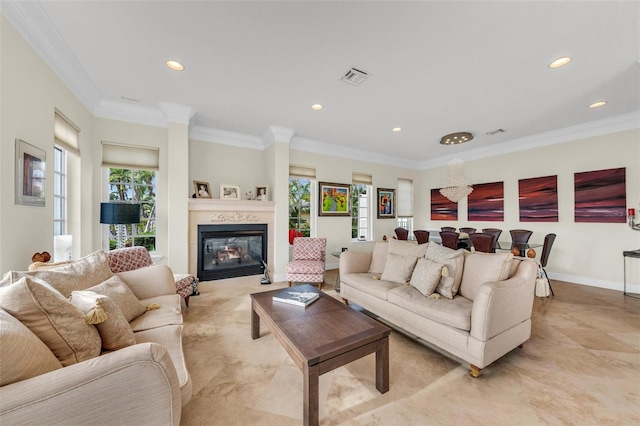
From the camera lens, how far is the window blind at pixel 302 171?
16.0 ft

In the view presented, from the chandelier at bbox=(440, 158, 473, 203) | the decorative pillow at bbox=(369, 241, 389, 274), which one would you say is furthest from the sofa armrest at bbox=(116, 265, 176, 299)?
the chandelier at bbox=(440, 158, 473, 203)

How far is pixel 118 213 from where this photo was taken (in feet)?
9.51

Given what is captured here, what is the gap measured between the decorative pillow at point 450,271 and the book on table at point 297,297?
1.22 metres

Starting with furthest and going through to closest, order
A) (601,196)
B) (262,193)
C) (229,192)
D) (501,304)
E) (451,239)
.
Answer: (262,193) → (229,192) → (601,196) → (451,239) → (501,304)

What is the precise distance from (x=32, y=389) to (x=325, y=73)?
2996 millimetres

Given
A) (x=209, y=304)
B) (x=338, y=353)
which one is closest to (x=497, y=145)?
(x=338, y=353)

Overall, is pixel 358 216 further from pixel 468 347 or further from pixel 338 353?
pixel 338 353

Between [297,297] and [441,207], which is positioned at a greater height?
[441,207]

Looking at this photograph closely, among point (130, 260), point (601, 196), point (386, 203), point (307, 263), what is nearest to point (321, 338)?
point (130, 260)

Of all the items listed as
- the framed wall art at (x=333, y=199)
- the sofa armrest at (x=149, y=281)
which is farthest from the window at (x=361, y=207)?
the sofa armrest at (x=149, y=281)

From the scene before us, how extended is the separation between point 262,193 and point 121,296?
3.04m

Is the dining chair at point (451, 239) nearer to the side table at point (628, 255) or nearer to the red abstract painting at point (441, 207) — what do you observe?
the side table at point (628, 255)

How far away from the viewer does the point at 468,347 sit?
1.84 meters

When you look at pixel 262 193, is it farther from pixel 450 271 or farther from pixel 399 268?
pixel 450 271
